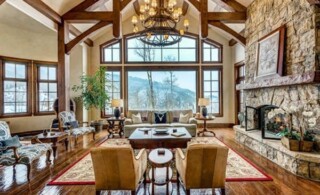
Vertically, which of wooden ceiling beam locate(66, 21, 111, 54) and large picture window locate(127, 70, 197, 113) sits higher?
wooden ceiling beam locate(66, 21, 111, 54)

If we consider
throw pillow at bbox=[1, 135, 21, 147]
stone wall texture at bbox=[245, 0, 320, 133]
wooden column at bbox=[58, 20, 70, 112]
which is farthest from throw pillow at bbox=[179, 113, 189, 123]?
throw pillow at bbox=[1, 135, 21, 147]

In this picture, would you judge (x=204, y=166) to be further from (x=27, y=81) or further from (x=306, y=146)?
(x=27, y=81)

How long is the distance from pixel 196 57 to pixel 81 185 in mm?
7550

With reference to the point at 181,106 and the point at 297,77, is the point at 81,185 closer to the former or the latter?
the point at 297,77

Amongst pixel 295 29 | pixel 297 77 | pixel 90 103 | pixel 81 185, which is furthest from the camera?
pixel 90 103

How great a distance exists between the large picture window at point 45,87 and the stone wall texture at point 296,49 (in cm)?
734

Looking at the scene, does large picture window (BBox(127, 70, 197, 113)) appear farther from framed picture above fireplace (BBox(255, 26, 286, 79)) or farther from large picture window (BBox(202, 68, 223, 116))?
framed picture above fireplace (BBox(255, 26, 286, 79))

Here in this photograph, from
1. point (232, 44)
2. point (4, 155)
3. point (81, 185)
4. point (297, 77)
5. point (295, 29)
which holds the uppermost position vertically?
point (232, 44)

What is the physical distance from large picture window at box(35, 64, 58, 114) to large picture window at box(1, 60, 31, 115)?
37 centimetres

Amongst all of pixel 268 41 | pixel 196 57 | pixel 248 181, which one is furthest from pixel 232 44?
pixel 248 181

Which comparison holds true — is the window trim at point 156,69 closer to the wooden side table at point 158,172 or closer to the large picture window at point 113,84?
the large picture window at point 113,84

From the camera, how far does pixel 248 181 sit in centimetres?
366

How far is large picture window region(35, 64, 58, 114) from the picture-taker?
8633 millimetres

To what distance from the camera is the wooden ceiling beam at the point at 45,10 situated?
18.1ft
